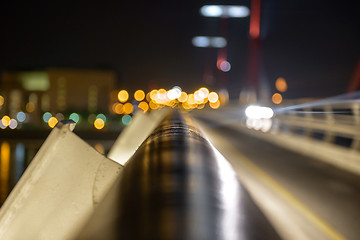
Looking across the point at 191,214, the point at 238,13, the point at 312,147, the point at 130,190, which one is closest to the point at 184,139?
the point at 130,190

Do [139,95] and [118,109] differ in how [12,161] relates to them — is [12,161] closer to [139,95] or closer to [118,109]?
[139,95]

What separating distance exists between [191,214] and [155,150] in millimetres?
1515

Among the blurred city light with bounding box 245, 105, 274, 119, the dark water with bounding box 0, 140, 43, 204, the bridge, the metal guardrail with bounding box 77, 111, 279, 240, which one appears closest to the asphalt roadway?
the bridge

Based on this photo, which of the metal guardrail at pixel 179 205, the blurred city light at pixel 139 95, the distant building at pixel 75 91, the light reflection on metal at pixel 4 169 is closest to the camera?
the metal guardrail at pixel 179 205

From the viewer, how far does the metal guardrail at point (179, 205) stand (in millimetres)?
2193

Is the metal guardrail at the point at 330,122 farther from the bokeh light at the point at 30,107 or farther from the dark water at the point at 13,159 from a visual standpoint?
the bokeh light at the point at 30,107

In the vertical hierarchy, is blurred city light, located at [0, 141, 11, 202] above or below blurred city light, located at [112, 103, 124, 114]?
below

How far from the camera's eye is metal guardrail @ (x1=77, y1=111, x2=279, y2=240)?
2.19 metres

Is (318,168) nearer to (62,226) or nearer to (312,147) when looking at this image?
(312,147)

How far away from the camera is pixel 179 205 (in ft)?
7.96

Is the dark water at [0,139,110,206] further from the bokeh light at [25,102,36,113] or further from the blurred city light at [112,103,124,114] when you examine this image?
the blurred city light at [112,103,124,114]

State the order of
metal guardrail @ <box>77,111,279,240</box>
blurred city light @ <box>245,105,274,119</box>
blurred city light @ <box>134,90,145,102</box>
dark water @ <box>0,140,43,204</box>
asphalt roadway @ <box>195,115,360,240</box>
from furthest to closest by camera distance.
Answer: blurred city light @ <box>134,90,145,102</box> → blurred city light @ <box>245,105,274,119</box> → dark water @ <box>0,140,43,204</box> → asphalt roadway @ <box>195,115,360,240</box> → metal guardrail @ <box>77,111,279,240</box>

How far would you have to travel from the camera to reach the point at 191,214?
230 centimetres

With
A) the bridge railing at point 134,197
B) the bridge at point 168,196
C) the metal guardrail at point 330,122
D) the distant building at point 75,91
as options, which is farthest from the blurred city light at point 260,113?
the distant building at point 75,91
